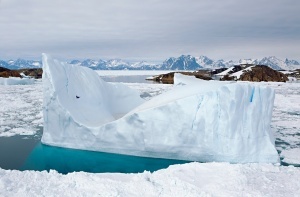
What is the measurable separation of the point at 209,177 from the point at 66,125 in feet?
14.3

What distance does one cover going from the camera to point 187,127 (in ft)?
23.1

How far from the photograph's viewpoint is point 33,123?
35.2ft

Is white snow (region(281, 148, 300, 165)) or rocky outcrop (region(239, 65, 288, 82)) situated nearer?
white snow (region(281, 148, 300, 165))

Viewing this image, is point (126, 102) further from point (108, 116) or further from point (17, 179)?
point (17, 179)

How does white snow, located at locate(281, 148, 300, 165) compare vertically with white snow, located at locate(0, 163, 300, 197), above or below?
below

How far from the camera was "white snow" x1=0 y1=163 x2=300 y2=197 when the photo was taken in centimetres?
457

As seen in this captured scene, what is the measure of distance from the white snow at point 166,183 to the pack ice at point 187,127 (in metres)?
1.12

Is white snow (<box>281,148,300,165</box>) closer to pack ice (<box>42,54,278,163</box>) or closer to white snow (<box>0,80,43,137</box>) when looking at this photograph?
pack ice (<box>42,54,278,163</box>)

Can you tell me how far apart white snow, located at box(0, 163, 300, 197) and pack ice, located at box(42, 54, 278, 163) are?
1.12 metres

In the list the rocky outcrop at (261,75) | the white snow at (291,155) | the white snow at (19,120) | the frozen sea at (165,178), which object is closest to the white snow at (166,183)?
Answer: the frozen sea at (165,178)

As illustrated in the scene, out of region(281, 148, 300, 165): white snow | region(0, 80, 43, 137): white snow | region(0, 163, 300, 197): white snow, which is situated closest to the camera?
region(0, 163, 300, 197): white snow

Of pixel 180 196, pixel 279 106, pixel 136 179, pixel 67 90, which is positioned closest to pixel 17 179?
pixel 136 179

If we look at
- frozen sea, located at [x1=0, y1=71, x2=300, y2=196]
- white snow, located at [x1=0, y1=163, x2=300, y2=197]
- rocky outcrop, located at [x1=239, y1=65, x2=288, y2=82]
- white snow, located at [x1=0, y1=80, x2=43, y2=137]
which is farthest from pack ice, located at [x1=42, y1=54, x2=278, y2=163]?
rocky outcrop, located at [x1=239, y1=65, x2=288, y2=82]

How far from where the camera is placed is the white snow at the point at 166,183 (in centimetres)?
457
